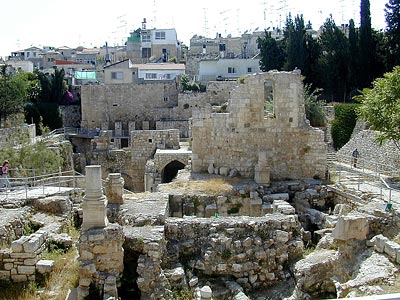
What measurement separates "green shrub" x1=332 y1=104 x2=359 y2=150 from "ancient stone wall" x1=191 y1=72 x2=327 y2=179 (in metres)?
12.8

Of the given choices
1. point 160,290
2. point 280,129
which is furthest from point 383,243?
point 280,129

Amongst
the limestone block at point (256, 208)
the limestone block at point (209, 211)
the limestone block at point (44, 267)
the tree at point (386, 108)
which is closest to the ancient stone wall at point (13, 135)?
the limestone block at point (209, 211)

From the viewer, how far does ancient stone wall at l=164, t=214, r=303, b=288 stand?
11430 mm

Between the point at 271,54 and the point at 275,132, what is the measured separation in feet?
94.1

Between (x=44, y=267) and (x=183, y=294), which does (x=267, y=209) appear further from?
(x=44, y=267)

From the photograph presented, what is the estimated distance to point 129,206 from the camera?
13672 millimetres

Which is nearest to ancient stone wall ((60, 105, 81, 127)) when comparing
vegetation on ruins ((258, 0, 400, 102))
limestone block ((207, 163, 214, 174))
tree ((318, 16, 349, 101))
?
vegetation on ruins ((258, 0, 400, 102))

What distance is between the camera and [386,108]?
17812 millimetres

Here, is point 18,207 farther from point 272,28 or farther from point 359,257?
point 272,28

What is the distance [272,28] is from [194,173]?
6423cm

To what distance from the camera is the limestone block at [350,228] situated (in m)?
11.4

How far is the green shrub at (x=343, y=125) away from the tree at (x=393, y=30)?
20.7ft

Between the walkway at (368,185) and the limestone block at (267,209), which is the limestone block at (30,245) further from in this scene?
the walkway at (368,185)

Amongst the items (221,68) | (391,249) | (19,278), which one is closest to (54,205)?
(19,278)
